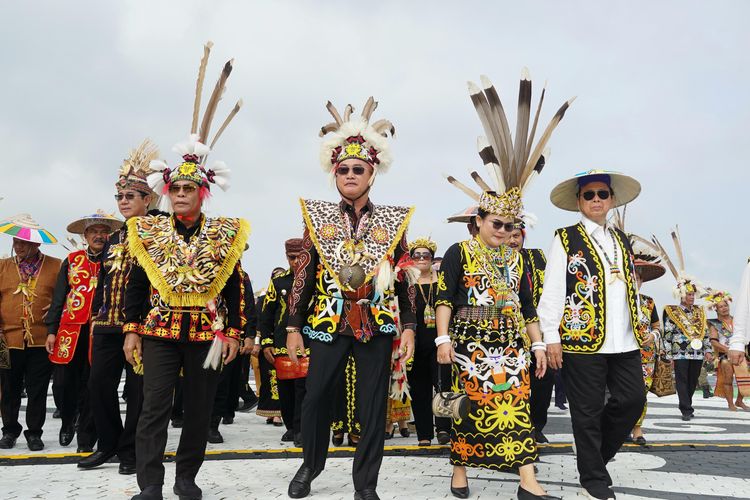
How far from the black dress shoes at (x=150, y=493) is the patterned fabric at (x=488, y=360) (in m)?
2.04

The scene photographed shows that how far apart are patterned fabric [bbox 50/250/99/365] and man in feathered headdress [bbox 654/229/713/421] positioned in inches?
369

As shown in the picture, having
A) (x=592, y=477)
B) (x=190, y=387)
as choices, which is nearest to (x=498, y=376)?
(x=592, y=477)

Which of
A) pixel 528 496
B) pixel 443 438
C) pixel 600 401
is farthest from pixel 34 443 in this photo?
pixel 600 401

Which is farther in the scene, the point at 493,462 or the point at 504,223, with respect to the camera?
the point at 504,223

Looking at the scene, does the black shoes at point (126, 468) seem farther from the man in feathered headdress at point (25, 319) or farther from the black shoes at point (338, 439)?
the black shoes at point (338, 439)

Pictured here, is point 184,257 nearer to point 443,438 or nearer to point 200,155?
point 200,155

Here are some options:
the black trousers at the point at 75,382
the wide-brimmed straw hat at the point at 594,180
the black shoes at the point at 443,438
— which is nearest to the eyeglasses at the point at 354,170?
the wide-brimmed straw hat at the point at 594,180

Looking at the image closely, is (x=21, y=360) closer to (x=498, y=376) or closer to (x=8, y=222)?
(x=8, y=222)

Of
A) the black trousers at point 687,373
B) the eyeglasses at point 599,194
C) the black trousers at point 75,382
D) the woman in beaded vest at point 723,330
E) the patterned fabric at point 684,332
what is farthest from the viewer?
the woman in beaded vest at point 723,330

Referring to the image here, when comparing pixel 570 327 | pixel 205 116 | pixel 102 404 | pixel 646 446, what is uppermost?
pixel 205 116

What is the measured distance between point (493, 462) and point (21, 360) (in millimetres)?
5328

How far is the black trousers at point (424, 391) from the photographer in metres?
7.21

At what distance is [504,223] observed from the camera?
17.2 feet

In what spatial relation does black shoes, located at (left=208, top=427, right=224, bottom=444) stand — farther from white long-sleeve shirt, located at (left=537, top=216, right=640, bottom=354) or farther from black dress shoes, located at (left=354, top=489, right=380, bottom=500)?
white long-sleeve shirt, located at (left=537, top=216, right=640, bottom=354)
